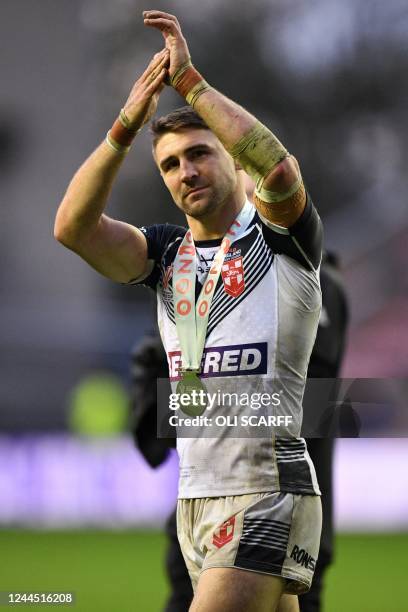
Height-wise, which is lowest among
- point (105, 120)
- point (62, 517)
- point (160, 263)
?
point (62, 517)

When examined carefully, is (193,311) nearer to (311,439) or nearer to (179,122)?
(179,122)

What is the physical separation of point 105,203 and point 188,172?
1.08 feet

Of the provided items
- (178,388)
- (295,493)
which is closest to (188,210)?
(178,388)

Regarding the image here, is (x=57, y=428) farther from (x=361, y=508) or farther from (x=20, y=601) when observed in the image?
(x=20, y=601)

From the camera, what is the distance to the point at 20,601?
7840 millimetres

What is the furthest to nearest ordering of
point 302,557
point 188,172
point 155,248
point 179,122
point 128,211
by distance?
1. point 128,211
2. point 155,248
3. point 179,122
4. point 188,172
5. point 302,557

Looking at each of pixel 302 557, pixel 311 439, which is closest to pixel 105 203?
pixel 302 557

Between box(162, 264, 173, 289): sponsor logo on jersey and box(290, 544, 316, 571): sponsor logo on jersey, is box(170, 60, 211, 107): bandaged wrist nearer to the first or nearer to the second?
box(162, 264, 173, 289): sponsor logo on jersey

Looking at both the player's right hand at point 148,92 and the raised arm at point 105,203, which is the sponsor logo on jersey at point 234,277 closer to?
the raised arm at point 105,203

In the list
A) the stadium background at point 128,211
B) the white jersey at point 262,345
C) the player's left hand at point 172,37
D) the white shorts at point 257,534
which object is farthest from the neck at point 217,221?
the stadium background at point 128,211

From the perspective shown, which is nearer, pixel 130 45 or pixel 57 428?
pixel 57 428

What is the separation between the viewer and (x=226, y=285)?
4.12 metres

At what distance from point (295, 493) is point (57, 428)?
12.9 meters

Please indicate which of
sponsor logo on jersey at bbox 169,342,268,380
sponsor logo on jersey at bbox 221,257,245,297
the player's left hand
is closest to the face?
sponsor logo on jersey at bbox 221,257,245,297
